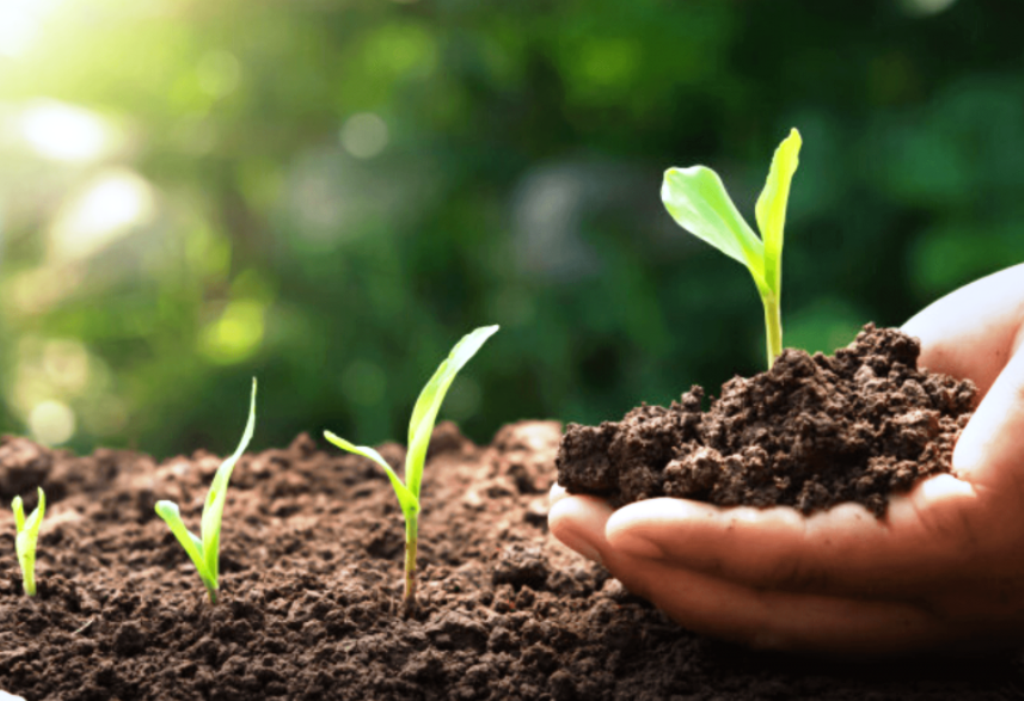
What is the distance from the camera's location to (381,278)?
234 cm

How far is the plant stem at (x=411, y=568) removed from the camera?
1.10 m

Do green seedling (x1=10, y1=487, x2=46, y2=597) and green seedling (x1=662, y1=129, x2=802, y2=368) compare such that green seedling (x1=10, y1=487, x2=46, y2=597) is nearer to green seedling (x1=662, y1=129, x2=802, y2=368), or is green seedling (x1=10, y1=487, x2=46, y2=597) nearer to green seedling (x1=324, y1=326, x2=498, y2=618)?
green seedling (x1=324, y1=326, x2=498, y2=618)

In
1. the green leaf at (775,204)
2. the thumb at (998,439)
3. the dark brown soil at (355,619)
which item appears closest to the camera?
the thumb at (998,439)

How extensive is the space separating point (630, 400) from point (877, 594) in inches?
53.5

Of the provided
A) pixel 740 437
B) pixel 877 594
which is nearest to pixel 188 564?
pixel 740 437

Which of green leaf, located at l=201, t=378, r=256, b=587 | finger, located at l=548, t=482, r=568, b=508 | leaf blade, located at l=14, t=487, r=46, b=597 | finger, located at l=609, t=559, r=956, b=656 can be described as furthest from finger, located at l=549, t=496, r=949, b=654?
leaf blade, located at l=14, t=487, r=46, b=597

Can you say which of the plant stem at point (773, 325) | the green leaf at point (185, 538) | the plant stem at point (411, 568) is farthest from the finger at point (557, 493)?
the green leaf at point (185, 538)

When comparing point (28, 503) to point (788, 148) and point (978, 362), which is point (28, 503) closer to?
point (788, 148)

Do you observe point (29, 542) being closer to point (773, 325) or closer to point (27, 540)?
point (27, 540)

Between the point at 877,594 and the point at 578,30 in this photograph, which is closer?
the point at 877,594

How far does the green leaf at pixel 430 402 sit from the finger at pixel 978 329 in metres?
0.57

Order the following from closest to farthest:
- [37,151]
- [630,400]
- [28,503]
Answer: [28,503] < [37,151] < [630,400]

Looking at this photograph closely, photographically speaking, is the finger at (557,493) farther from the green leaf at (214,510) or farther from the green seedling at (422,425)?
the green leaf at (214,510)

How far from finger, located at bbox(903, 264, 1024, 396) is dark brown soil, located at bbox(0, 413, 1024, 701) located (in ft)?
1.13
